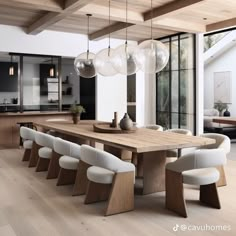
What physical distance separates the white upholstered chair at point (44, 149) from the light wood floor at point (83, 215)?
1.79ft

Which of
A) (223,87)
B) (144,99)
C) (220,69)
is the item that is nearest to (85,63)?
(144,99)

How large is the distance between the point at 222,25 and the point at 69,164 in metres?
4.58

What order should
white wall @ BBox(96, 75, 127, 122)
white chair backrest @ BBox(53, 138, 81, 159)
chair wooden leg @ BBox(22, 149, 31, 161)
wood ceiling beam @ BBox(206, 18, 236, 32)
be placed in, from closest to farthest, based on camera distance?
1. white chair backrest @ BBox(53, 138, 81, 159)
2. chair wooden leg @ BBox(22, 149, 31, 161)
3. wood ceiling beam @ BBox(206, 18, 236, 32)
4. white wall @ BBox(96, 75, 127, 122)

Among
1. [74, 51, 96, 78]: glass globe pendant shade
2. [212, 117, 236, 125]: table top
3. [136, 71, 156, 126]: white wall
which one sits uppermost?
[74, 51, 96, 78]: glass globe pendant shade

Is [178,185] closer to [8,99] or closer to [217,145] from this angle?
[217,145]

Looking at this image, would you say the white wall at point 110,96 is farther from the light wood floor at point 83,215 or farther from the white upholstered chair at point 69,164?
the light wood floor at point 83,215

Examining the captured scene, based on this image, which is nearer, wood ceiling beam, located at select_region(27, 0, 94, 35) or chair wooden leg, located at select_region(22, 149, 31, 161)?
wood ceiling beam, located at select_region(27, 0, 94, 35)

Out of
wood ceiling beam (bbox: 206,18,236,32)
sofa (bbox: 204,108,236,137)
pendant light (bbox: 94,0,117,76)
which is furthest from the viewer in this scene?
sofa (bbox: 204,108,236,137)

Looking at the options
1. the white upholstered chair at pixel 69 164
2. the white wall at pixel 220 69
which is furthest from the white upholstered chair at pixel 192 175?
the white wall at pixel 220 69

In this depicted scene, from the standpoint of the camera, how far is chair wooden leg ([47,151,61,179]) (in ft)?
14.7

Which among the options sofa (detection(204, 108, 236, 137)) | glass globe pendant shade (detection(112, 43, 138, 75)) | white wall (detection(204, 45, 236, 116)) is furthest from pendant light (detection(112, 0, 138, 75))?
white wall (detection(204, 45, 236, 116))

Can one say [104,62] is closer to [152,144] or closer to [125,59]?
[125,59]

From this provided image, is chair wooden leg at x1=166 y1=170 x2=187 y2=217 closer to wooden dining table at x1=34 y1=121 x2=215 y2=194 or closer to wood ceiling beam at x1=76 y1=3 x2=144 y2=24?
wooden dining table at x1=34 y1=121 x2=215 y2=194

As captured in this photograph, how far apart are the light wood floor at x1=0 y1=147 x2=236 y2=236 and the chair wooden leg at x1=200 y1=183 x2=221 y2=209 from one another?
0.08 metres
